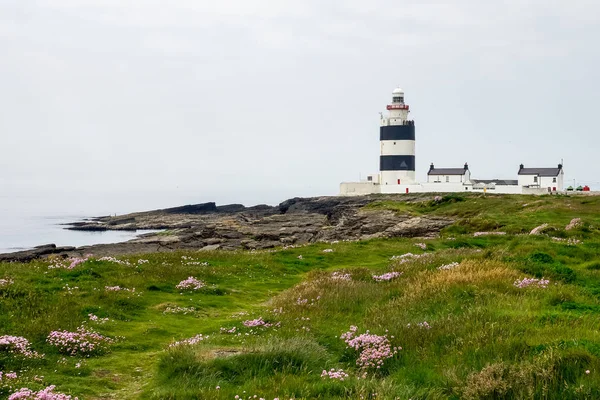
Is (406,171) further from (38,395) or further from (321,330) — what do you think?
(38,395)

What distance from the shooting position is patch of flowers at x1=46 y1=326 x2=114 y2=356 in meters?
11.5

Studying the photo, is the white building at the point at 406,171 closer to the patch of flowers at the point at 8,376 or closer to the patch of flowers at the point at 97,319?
the patch of flowers at the point at 97,319

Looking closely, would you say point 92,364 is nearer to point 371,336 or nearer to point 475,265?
point 371,336

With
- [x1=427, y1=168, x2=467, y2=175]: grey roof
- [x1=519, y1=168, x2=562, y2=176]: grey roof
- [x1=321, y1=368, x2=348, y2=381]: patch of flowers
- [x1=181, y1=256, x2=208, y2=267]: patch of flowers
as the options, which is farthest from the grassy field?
[x1=519, y1=168, x2=562, y2=176]: grey roof

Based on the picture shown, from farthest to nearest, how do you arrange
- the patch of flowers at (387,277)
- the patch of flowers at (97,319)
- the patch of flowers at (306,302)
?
1. the patch of flowers at (387,277)
2. the patch of flowers at (306,302)
3. the patch of flowers at (97,319)

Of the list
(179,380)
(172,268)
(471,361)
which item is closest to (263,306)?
(172,268)

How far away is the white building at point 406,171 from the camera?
103 m

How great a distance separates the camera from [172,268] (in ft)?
73.1

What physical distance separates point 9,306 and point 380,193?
96012 mm

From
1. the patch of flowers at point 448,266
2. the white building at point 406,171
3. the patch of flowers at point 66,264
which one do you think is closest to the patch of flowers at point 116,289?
the patch of flowers at point 66,264

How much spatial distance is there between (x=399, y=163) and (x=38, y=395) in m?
102

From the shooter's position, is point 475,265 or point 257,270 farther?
point 257,270

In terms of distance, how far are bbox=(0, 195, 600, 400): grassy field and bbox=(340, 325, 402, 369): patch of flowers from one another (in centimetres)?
4

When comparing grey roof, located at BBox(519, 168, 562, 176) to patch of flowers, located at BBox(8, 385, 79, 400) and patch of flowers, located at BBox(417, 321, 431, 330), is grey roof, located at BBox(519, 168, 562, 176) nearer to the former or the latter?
patch of flowers, located at BBox(417, 321, 431, 330)
